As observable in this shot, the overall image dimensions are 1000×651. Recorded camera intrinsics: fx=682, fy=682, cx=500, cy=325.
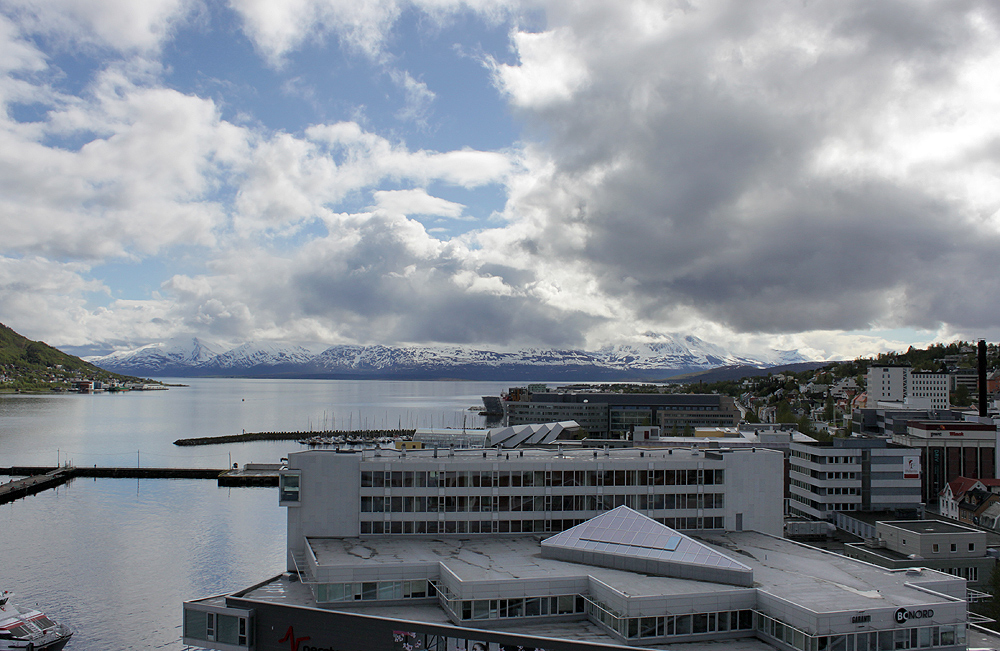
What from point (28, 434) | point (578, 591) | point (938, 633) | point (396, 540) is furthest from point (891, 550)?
point (28, 434)

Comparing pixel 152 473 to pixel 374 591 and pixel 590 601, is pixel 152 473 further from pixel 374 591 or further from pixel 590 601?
pixel 590 601

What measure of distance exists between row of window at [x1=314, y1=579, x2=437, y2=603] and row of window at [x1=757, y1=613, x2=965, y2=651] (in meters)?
11.9

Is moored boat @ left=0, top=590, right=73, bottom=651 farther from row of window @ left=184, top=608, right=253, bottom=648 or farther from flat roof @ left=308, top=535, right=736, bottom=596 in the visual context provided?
flat roof @ left=308, top=535, right=736, bottom=596

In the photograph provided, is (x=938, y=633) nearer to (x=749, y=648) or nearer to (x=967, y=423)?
(x=749, y=648)

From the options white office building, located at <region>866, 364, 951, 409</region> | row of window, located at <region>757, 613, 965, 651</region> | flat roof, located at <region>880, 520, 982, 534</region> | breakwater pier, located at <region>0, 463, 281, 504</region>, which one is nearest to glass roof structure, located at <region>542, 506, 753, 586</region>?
row of window, located at <region>757, 613, 965, 651</region>

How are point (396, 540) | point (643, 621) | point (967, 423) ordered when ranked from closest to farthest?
point (643, 621)
point (396, 540)
point (967, 423)

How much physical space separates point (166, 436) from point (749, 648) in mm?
124862

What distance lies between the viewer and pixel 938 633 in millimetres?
22000

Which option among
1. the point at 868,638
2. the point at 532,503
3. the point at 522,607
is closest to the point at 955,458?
the point at 532,503

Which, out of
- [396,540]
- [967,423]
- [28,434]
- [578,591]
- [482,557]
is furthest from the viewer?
[28,434]

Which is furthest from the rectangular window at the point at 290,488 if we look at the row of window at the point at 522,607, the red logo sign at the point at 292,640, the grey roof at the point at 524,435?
the grey roof at the point at 524,435

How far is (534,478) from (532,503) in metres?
1.15

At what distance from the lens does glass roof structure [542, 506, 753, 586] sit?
2389 cm

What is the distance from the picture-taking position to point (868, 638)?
2102cm
